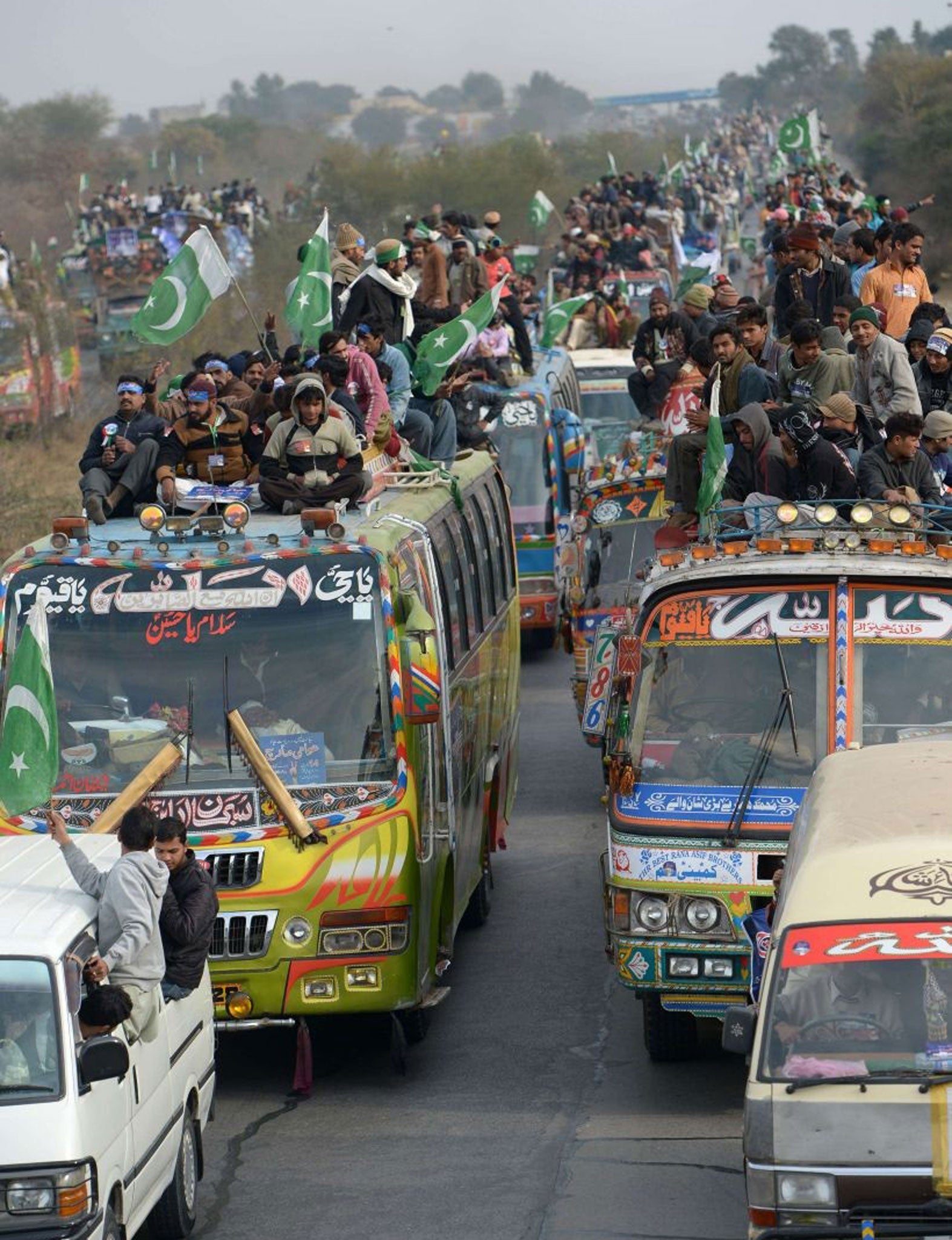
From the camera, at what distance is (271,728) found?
11.3 meters

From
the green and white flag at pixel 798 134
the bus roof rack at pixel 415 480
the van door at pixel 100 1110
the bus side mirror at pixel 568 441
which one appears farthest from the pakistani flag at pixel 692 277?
the green and white flag at pixel 798 134

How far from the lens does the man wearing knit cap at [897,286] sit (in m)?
18.6

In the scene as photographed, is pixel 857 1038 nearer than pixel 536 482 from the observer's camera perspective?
Yes

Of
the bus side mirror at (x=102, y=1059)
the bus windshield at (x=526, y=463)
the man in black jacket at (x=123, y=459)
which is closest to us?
the bus side mirror at (x=102, y=1059)

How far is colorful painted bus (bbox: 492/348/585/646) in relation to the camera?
81.9ft

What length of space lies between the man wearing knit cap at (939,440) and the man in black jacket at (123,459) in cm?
471

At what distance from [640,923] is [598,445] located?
1929 centimetres

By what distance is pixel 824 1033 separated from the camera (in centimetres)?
746

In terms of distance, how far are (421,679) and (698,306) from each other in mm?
10943

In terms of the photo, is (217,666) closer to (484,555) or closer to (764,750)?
(764,750)

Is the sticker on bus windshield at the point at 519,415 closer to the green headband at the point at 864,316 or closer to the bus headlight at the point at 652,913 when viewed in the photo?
the green headband at the point at 864,316

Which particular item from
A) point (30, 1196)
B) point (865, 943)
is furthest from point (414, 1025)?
point (865, 943)

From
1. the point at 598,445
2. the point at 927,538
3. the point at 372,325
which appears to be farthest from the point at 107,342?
the point at 927,538

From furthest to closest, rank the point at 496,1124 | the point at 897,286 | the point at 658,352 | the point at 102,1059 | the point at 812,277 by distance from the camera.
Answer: the point at 658,352 → the point at 812,277 → the point at 897,286 → the point at 496,1124 → the point at 102,1059
